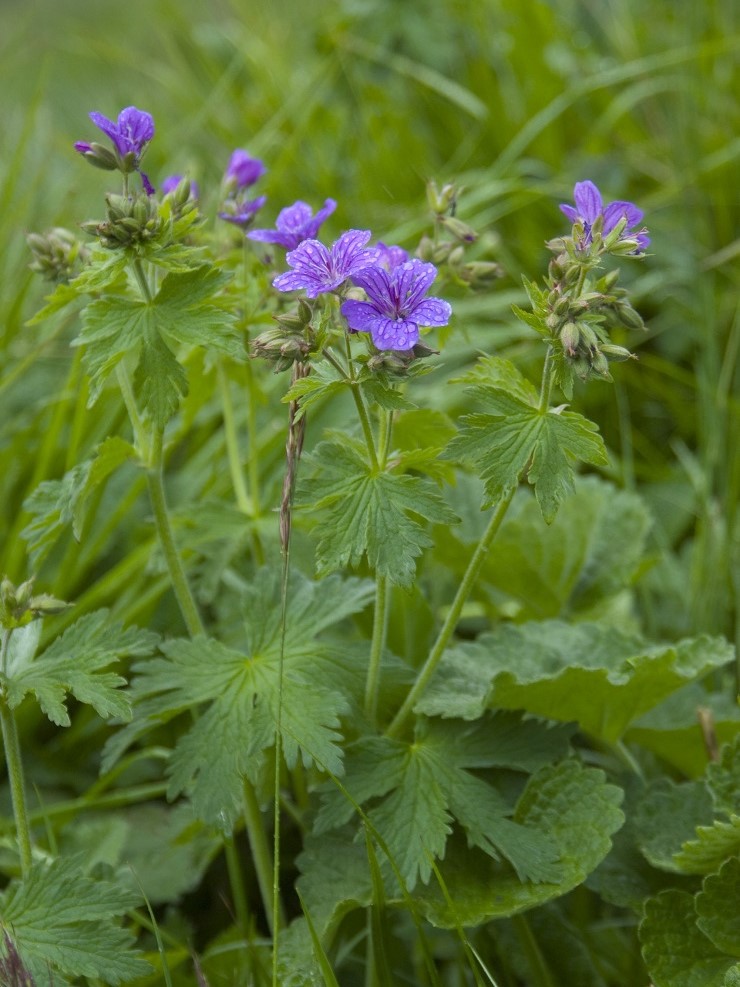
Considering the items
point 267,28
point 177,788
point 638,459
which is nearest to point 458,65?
point 267,28

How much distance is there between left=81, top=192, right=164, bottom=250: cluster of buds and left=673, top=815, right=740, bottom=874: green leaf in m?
1.01

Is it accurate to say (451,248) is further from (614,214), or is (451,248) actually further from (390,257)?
(614,214)

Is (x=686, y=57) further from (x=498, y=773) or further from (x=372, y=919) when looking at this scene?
(x=372, y=919)

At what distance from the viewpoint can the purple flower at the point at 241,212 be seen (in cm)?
159

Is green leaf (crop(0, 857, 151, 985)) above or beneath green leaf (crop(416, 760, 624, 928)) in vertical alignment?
beneath

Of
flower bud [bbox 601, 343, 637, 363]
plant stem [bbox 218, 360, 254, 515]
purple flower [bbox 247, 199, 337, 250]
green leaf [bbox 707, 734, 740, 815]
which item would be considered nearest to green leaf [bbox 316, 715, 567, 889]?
green leaf [bbox 707, 734, 740, 815]

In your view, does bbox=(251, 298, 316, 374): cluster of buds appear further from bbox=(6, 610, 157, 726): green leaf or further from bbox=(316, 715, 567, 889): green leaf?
bbox=(316, 715, 567, 889): green leaf

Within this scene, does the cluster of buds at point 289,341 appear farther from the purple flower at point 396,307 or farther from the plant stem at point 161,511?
the plant stem at point 161,511

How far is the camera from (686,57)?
9.48 ft

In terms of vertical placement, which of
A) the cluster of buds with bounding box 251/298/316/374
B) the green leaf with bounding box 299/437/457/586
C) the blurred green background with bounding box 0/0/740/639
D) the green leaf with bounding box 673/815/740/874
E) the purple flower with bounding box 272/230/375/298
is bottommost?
the green leaf with bounding box 673/815/740/874

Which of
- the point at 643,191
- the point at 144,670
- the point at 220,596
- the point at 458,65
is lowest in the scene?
the point at 144,670

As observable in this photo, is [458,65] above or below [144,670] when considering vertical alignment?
above

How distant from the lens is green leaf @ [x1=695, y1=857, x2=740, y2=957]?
4.53 feet

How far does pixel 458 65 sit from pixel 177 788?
3.07 m
